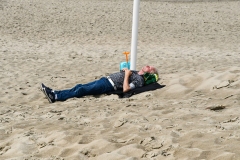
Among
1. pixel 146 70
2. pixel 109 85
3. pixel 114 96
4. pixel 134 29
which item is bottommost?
pixel 114 96

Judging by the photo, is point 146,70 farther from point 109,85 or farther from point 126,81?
point 109,85

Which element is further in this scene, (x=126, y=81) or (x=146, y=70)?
(x=146, y=70)

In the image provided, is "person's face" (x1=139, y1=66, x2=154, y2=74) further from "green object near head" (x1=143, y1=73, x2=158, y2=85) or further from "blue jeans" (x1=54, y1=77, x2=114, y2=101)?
"blue jeans" (x1=54, y1=77, x2=114, y2=101)

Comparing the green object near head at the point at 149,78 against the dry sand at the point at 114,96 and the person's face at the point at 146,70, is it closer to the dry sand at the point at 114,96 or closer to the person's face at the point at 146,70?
the person's face at the point at 146,70

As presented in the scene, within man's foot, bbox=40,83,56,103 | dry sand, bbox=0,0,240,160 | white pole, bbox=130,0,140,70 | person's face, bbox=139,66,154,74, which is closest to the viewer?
dry sand, bbox=0,0,240,160

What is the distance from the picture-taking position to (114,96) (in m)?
6.24

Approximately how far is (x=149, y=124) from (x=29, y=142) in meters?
1.23

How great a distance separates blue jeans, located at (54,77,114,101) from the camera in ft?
20.5

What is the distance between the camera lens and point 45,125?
186 inches

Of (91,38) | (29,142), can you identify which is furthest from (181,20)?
(29,142)

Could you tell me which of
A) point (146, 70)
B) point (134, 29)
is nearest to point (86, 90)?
point (146, 70)

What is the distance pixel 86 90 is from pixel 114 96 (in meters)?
0.45

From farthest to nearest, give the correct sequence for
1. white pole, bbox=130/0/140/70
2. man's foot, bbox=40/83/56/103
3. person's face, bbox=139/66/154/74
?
1. white pole, bbox=130/0/140/70
2. person's face, bbox=139/66/154/74
3. man's foot, bbox=40/83/56/103

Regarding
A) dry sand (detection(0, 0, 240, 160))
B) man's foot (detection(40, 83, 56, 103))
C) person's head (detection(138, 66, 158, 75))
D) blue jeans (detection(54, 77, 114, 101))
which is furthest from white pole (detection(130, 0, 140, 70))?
man's foot (detection(40, 83, 56, 103))
